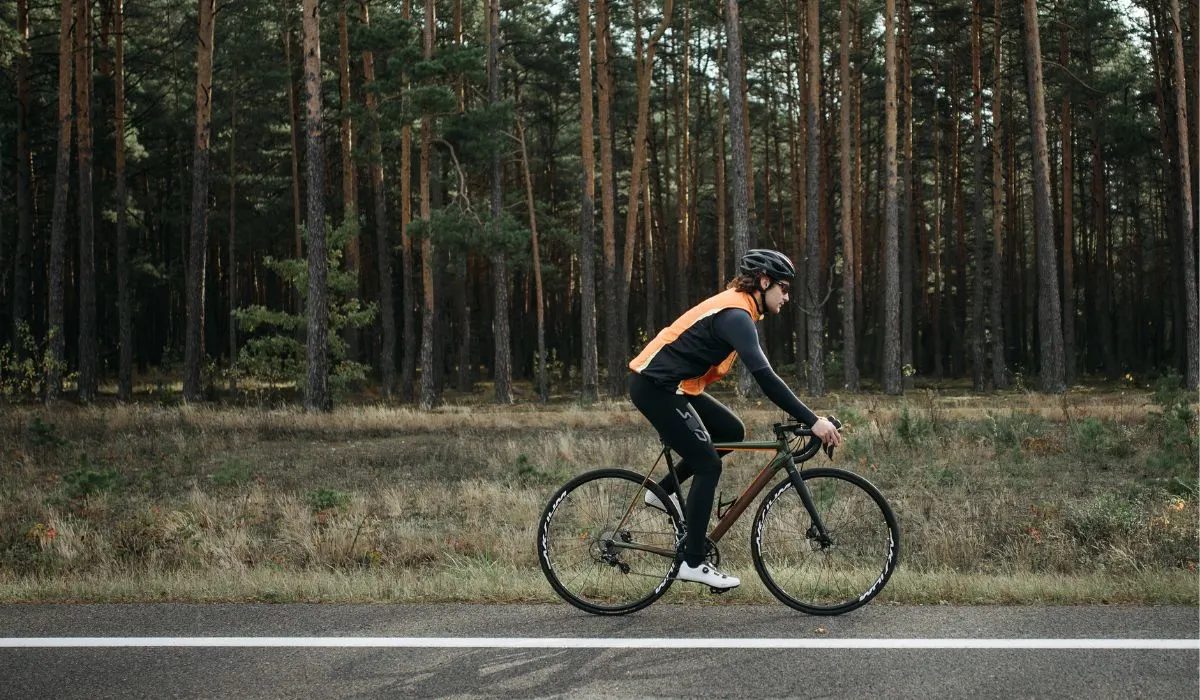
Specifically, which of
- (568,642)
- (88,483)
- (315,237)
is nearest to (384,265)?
(315,237)

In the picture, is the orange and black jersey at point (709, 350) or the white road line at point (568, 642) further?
the orange and black jersey at point (709, 350)

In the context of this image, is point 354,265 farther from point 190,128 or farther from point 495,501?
point 495,501

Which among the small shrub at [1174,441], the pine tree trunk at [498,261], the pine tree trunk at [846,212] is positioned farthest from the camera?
the pine tree trunk at [846,212]

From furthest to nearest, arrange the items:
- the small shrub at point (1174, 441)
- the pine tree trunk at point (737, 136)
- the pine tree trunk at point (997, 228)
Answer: the pine tree trunk at point (997, 228) < the pine tree trunk at point (737, 136) < the small shrub at point (1174, 441)

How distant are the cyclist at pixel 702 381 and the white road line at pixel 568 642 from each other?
81 centimetres

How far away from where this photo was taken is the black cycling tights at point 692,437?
634 centimetres

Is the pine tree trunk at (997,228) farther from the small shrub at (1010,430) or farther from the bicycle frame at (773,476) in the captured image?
the bicycle frame at (773,476)

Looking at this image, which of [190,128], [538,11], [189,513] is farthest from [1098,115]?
[189,513]

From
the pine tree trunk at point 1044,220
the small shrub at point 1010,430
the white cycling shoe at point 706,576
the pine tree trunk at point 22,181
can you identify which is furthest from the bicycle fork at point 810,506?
the pine tree trunk at point 22,181

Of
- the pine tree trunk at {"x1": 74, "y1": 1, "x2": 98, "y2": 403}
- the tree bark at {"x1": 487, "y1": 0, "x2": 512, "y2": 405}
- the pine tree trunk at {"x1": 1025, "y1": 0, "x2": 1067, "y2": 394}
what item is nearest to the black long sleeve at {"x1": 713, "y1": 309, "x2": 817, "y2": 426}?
the pine tree trunk at {"x1": 1025, "y1": 0, "x2": 1067, "y2": 394}

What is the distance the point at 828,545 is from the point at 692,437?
1.10m

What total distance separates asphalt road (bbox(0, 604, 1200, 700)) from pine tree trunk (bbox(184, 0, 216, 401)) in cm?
2458

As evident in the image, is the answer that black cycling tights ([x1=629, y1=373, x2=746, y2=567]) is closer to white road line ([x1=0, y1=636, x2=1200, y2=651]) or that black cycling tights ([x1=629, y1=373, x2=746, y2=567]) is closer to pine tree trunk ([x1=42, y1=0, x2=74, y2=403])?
white road line ([x1=0, y1=636, x2=1200, y2=651])

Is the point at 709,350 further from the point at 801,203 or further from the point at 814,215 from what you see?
the point at 801,203
